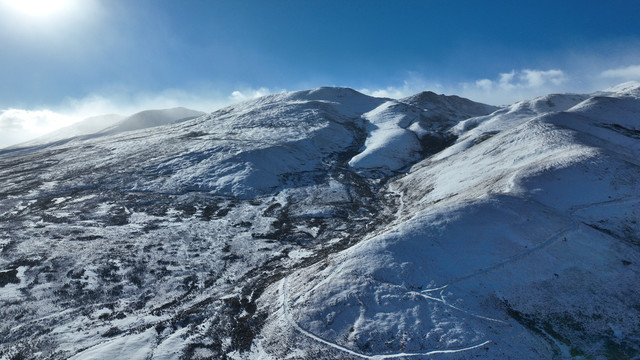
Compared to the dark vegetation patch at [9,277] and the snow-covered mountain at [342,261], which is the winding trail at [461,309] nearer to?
the snow-covered mountain at [342,261]

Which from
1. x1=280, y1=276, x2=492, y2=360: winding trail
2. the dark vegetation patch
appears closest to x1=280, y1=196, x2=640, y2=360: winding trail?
x1=280, y1=276, x2=492, y2=360: winding trail

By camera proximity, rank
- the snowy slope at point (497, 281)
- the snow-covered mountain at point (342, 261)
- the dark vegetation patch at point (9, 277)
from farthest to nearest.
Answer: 1. the dark vegetation patch at point (9, 277)
2. the snow-covered mountain at point (342, 261)
3. the snowy slope at point (497, 281)

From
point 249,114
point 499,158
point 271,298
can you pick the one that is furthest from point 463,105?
point 271,298

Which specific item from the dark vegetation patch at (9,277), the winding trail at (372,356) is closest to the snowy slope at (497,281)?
the winding trail at (372,356)

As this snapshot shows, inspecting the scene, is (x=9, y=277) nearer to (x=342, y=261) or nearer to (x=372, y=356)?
(x=342, y=261)

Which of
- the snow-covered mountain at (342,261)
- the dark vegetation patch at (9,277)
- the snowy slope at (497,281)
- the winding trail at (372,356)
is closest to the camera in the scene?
the winding trail at (372,356)

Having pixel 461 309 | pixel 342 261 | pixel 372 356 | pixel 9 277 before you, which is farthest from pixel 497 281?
pixel 9 277

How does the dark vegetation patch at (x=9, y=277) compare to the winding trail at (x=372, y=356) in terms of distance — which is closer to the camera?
the winding trail at (x=372, y=356)

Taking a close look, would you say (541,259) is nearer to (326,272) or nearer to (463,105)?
(326,272)

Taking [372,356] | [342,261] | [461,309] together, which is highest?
[342,261]
